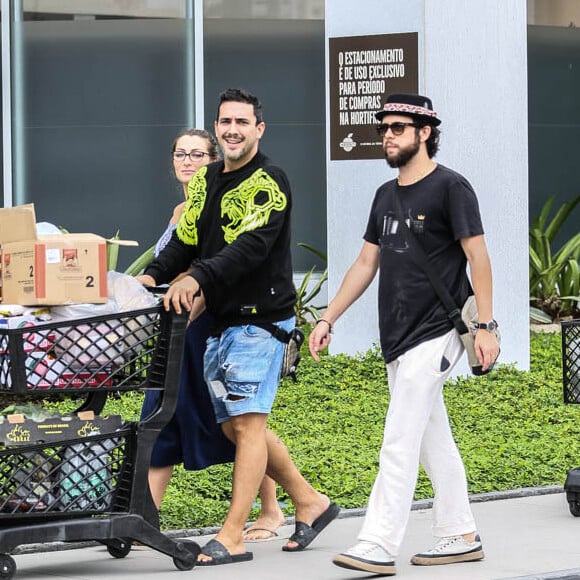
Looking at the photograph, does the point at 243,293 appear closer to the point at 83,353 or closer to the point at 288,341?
the point at 288,341

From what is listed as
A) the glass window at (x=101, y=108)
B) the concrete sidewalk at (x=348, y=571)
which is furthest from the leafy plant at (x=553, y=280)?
the concrete sidewalk at (x=348, y=571)

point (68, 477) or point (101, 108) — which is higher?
point (101, 108)

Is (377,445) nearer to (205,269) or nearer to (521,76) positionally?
(205,269)

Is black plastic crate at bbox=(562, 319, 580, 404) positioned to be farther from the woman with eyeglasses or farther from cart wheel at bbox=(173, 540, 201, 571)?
cart wheel at bbox=(173, 540, 201, 571)

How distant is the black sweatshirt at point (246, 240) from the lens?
6.32 metres

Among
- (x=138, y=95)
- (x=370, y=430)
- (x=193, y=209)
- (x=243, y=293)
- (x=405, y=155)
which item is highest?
(x=138, y=95)

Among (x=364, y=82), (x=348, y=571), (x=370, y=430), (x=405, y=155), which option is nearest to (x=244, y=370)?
(x=348, y=571)

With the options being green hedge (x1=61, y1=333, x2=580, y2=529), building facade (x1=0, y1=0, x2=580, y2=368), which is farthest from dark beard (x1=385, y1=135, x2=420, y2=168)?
building facade (x1=0, y1=0, x2=580, y2=368)

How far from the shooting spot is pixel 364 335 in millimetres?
12719

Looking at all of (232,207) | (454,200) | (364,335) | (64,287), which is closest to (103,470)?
(64,287)

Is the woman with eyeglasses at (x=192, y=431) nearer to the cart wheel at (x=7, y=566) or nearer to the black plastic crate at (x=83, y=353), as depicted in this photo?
the black plastic crate at (x=83, y=353)

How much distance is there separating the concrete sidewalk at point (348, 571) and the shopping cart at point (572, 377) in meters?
0.11

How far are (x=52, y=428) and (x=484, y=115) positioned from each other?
7200 mm

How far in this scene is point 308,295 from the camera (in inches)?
620
